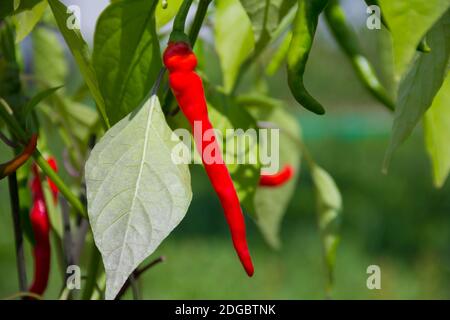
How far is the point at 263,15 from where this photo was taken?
587mm

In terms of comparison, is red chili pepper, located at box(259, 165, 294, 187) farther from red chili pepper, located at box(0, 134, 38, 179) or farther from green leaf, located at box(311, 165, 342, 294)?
red chili pepper, located at box(0, 134, 38, 179)

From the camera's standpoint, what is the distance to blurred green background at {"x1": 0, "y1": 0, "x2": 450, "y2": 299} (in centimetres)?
326

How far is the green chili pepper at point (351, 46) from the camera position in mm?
691

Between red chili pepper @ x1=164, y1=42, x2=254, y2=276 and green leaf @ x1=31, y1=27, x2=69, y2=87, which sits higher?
green leaf @ x1=31, y1=27, x2=69, y2=87

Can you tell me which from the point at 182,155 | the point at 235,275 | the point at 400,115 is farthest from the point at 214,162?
the point at 235,275

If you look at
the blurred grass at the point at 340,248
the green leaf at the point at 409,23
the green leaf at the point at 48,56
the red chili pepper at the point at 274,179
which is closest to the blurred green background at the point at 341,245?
the blurred grass at the point at 340,248

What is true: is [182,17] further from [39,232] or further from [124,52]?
[39,232]

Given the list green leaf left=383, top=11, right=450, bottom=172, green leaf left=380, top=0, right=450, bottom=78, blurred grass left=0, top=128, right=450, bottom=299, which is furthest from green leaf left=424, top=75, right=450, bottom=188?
blurred grass left=0, top=128, right=450, bottom=299

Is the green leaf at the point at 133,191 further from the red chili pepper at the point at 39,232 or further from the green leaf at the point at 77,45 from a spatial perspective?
the red chili pepper at the point at 39,232

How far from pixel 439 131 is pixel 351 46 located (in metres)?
0.19

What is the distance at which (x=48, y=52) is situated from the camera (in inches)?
39.8

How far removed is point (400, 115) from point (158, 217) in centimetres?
17

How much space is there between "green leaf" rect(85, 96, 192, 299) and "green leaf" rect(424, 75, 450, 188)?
20 centimetres

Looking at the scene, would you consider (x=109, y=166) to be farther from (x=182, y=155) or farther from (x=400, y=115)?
(x=400, y=115)
